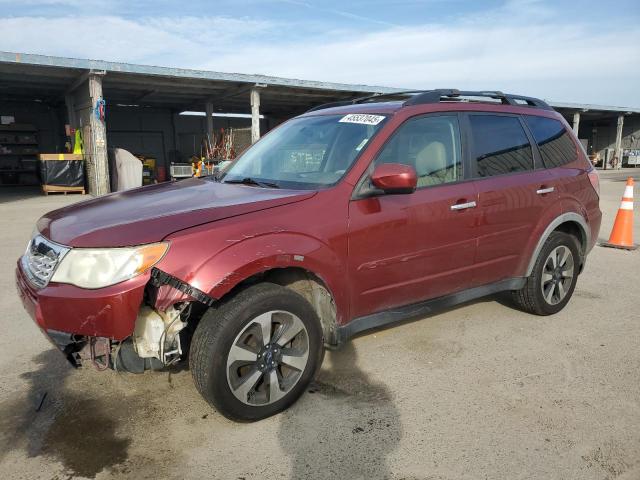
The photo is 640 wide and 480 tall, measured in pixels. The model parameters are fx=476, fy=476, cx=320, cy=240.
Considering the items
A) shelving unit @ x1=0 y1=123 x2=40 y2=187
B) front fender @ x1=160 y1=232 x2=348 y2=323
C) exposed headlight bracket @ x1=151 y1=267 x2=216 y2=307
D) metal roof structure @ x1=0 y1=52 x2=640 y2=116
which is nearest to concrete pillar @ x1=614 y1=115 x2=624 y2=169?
metal roof structure @ x1=0 y1=52 x2=640 y2=116

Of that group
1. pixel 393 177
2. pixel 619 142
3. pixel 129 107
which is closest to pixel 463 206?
pixel 393 177

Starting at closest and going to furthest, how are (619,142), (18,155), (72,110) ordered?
(72,110) → (18,155) → (619,142)

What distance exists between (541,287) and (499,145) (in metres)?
1.32

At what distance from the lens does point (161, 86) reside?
19016 mm

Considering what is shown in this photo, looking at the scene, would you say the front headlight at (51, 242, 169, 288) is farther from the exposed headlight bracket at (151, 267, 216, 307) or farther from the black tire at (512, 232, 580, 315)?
the black tire at (512, 232, 580, 315)

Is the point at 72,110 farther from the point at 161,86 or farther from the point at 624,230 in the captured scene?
the point at 624,230

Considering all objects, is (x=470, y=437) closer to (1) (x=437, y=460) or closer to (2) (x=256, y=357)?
(1) (x=437, y=460)

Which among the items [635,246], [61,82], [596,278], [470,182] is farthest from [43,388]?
[61,82]

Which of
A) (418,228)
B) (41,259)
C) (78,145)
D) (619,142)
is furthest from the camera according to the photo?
(619,142)

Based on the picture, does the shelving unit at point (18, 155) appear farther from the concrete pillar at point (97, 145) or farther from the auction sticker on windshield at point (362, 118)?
the auction sticker on windshield at point (362, 118)

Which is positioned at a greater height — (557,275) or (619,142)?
(619,142)

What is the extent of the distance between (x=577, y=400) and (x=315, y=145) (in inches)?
95.0

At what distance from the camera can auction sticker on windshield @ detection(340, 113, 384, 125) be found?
3285 mm

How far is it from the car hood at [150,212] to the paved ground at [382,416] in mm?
1095
